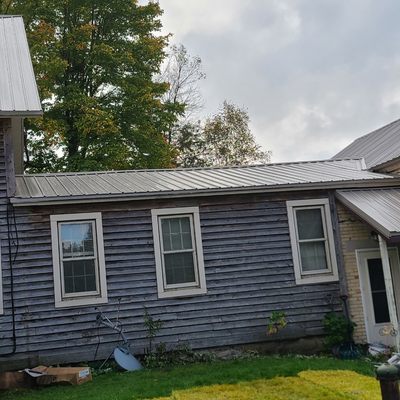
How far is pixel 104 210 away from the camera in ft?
37.7

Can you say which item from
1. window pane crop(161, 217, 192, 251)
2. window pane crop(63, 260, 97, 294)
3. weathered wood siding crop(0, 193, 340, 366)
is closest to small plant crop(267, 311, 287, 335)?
weathered wood siding crop(0, 193, 340, 366)

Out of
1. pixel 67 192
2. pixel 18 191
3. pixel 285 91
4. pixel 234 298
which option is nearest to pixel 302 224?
pixel 234 298

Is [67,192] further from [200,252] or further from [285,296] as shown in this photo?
[285,296]

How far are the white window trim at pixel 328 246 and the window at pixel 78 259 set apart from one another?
4.12 m

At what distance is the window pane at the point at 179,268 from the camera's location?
11734mm

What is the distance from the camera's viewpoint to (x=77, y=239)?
11.4 meters

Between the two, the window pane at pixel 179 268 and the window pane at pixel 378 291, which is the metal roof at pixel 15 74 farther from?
the window pane at pixel 378 291

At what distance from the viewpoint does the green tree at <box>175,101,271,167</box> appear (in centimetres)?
3425

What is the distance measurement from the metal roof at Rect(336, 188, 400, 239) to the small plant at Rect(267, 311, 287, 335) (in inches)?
104

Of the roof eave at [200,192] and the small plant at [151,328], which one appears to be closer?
the roof eave at [200,192]

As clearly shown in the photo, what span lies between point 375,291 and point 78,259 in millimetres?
6397

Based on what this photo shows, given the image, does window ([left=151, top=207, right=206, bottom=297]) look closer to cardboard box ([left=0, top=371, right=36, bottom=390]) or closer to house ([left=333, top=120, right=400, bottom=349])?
cardboard box ([left=0, top=371, right=36, bottom=390])

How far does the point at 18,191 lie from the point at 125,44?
576 inches

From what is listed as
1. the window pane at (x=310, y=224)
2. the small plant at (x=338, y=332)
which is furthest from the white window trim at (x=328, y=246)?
the small plant at (x=338, y=332)
